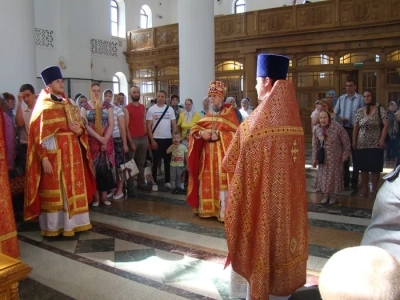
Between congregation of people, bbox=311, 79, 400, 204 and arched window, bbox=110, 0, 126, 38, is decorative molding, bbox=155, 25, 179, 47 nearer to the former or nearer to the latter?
arched window, bbox=110, 0, 126, 38

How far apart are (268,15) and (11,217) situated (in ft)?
43.5

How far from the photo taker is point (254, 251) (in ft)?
8.34

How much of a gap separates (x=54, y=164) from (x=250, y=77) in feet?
38.5

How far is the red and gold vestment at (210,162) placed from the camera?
4.94m

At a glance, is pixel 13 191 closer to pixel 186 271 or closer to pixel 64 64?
pixel 186 271

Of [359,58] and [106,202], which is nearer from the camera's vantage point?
[106,202]

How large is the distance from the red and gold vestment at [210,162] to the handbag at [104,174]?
1293 mm

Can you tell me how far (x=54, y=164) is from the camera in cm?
434

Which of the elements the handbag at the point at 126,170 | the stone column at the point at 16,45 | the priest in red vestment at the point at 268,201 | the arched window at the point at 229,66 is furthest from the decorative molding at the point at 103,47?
the priest in red vestment at the point at 268,201

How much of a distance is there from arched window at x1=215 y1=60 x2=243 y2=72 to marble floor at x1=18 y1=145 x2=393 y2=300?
1059 centimetres

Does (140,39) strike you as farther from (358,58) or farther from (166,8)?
(358,58)

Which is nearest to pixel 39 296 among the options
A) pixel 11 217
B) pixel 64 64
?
pixel 11 217

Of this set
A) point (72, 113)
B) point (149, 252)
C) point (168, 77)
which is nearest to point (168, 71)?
point (168, 77)

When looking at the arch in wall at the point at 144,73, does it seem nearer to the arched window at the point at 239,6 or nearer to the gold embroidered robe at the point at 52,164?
the arched window at the point at 239,6
